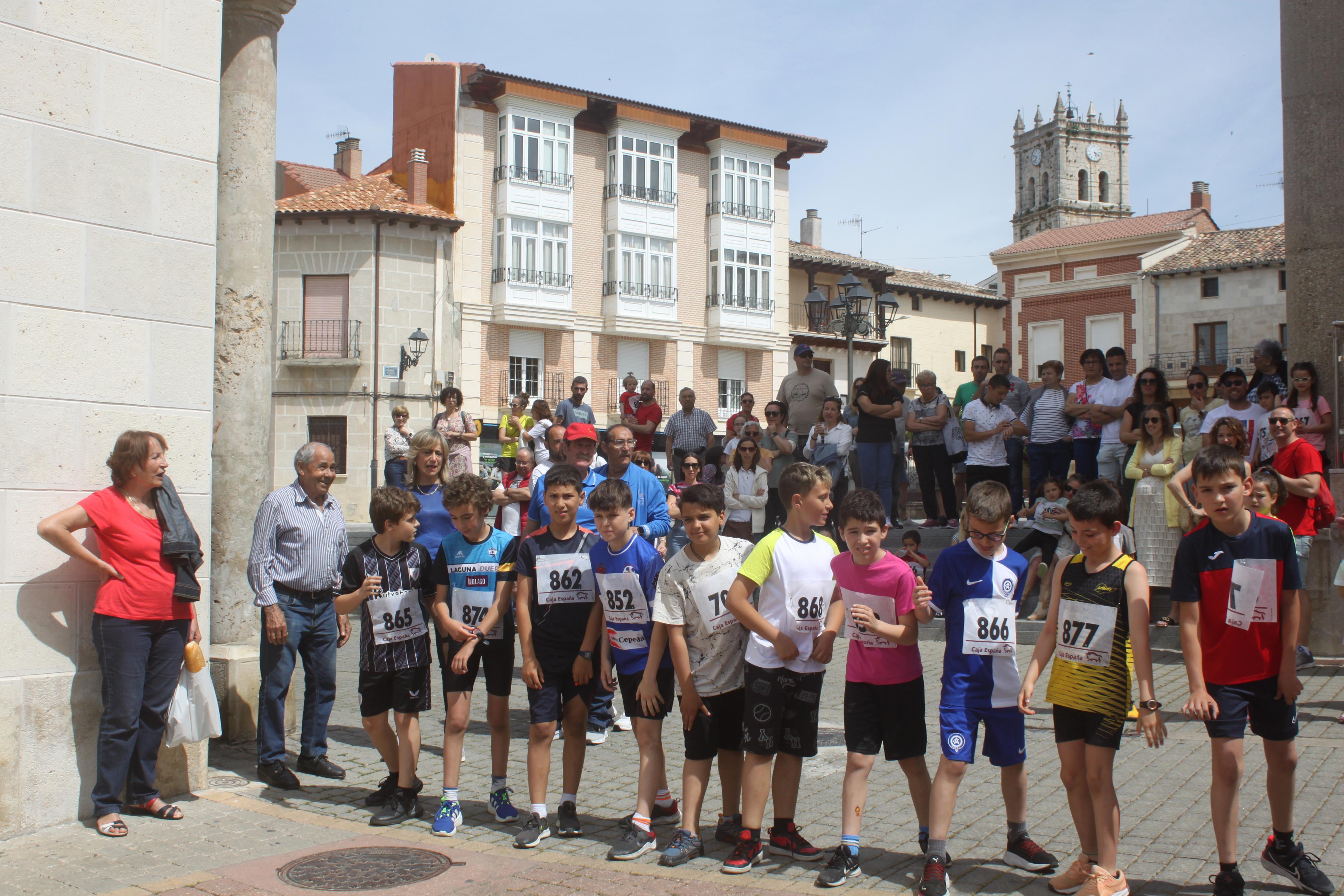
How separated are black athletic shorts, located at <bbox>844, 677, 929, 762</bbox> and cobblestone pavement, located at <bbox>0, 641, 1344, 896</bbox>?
20.7 inches

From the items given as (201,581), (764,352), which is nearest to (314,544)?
(201,581)

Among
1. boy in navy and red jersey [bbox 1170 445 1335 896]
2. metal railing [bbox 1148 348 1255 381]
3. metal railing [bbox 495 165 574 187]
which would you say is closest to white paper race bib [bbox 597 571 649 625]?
boy in navy and red jersey [bbox 1170 445 1335 896]

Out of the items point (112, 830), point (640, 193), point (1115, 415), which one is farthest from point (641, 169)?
point (112, 830)

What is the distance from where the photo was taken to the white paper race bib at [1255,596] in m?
4.58

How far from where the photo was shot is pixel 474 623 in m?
5.88

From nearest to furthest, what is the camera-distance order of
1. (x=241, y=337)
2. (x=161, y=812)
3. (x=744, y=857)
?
1. (x=744, y=857)
2. (x=161, y=812)
3. (x=241, y=337)

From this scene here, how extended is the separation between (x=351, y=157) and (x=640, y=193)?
10446 millimetres

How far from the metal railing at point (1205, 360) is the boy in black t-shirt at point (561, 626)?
151ft

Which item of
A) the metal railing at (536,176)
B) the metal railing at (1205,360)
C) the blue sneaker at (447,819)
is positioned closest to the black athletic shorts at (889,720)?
the blue sneaker at (447,819)

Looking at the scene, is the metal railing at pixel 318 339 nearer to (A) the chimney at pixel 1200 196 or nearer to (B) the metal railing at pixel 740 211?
(B) the metal railing at pixel 740 211

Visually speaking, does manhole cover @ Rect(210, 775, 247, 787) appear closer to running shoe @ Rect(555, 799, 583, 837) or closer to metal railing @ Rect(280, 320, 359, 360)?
running shoe @ Rect(555, 799, 583, 837)

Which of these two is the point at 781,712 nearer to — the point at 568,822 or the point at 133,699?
the point at 568,822

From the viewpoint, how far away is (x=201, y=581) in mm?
6227

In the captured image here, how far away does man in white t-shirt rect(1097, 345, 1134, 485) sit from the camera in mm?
11547
